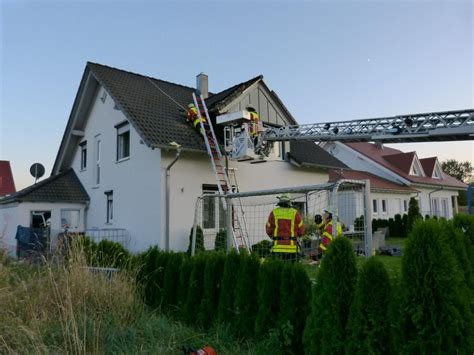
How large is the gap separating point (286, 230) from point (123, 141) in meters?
10.0

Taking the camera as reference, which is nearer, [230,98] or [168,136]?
[168,136]

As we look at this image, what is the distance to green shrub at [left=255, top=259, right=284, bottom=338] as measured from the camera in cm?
443

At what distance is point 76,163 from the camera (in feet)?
64.0

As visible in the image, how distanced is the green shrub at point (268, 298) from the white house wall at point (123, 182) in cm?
836

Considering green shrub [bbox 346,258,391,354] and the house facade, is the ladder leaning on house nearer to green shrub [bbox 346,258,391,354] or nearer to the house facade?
the house facade

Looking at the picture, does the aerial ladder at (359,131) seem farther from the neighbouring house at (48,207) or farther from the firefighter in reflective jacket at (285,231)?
the neighbouring house at (48,207)

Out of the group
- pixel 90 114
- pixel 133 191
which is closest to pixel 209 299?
pixel 133 191

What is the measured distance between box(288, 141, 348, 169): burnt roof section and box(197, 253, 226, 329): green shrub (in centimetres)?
1158

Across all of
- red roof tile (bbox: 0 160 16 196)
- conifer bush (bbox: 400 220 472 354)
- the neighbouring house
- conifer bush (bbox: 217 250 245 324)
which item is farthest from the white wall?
red roof tile (bbox: 0 160 16 196)

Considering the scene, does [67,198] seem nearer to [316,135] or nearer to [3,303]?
[316,135]

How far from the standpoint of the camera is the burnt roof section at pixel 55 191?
15875mm

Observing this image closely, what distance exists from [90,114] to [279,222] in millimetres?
13555

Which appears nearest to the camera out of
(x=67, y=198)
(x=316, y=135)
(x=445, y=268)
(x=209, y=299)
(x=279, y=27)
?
(x=445, y=268)

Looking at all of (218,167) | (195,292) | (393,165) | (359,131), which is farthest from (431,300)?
(393,165)
